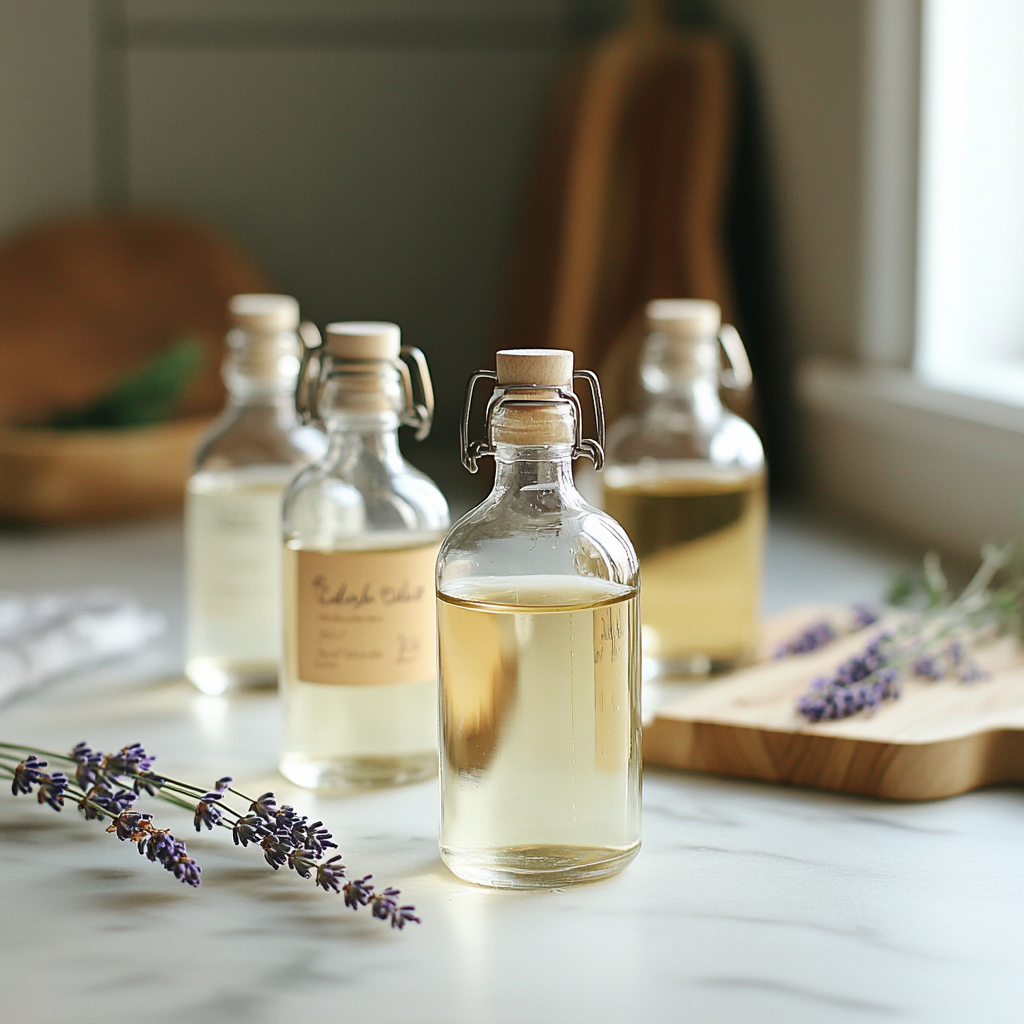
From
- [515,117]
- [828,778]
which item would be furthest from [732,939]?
[515,117]

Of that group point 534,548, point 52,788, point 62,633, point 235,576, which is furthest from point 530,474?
point 62,633

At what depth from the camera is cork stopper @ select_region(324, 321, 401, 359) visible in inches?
24.5

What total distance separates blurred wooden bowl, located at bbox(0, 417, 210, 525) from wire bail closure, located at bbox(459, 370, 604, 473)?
780mm

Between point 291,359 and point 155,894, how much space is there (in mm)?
365

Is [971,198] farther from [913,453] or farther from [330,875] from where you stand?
[330,875]

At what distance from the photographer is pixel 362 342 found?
62 cm

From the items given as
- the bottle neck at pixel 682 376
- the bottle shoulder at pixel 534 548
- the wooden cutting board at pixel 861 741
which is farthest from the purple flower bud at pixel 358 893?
the bottle neck at pixel 682 376

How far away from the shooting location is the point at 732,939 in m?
0.49

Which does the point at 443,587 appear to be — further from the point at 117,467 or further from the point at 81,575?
the point at 117,467

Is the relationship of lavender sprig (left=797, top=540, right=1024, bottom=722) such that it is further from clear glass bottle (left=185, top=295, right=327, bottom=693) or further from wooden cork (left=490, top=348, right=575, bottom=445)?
clear glass bottle (left=185, top=295, right=327, bottom=693)

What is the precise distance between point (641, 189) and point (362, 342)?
0.91 m

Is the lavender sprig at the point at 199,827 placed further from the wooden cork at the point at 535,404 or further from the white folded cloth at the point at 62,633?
the white folded cloth at the point at 62,633

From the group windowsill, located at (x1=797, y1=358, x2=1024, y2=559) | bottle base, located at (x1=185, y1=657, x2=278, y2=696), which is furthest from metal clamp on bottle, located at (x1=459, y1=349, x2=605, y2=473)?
windowsill, located at (x1=797, y1=358, x2=1024, y2=559)

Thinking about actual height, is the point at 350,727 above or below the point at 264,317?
below
